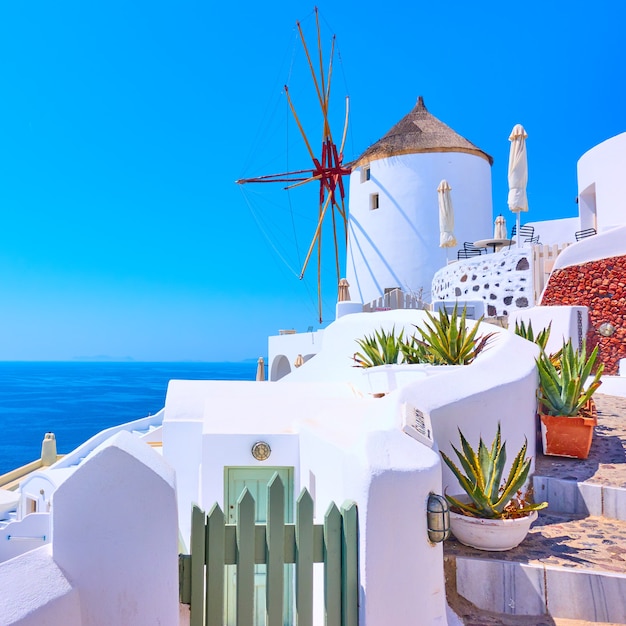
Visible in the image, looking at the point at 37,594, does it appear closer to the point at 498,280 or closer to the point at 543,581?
the point at 543,581

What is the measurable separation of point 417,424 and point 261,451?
217cm

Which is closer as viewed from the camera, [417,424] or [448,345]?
[417,424]

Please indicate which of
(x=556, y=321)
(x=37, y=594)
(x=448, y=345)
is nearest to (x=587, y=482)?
(x=448, y=345)

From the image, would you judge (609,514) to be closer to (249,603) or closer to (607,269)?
(249,603)

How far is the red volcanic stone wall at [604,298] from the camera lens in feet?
34.9

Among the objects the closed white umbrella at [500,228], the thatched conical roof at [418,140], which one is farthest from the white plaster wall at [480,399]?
the thatched conical roof at [418,140]

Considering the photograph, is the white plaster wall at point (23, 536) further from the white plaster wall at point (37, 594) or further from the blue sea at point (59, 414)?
the blue sea at point (59, 414)

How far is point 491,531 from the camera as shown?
348cm

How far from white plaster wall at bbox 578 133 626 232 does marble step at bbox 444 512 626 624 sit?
12270mm

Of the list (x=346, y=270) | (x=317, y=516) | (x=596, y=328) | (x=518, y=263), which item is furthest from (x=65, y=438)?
(x=317, y=516)

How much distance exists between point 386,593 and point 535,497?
227cm

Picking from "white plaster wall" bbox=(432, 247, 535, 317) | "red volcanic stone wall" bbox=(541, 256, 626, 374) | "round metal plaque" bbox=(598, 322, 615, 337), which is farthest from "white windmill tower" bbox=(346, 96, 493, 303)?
"round metal plaque" bbox=(598, 322, 615, 337)

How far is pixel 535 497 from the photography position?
14.9 feet

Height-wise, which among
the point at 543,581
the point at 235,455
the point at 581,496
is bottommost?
the point at 543,581
